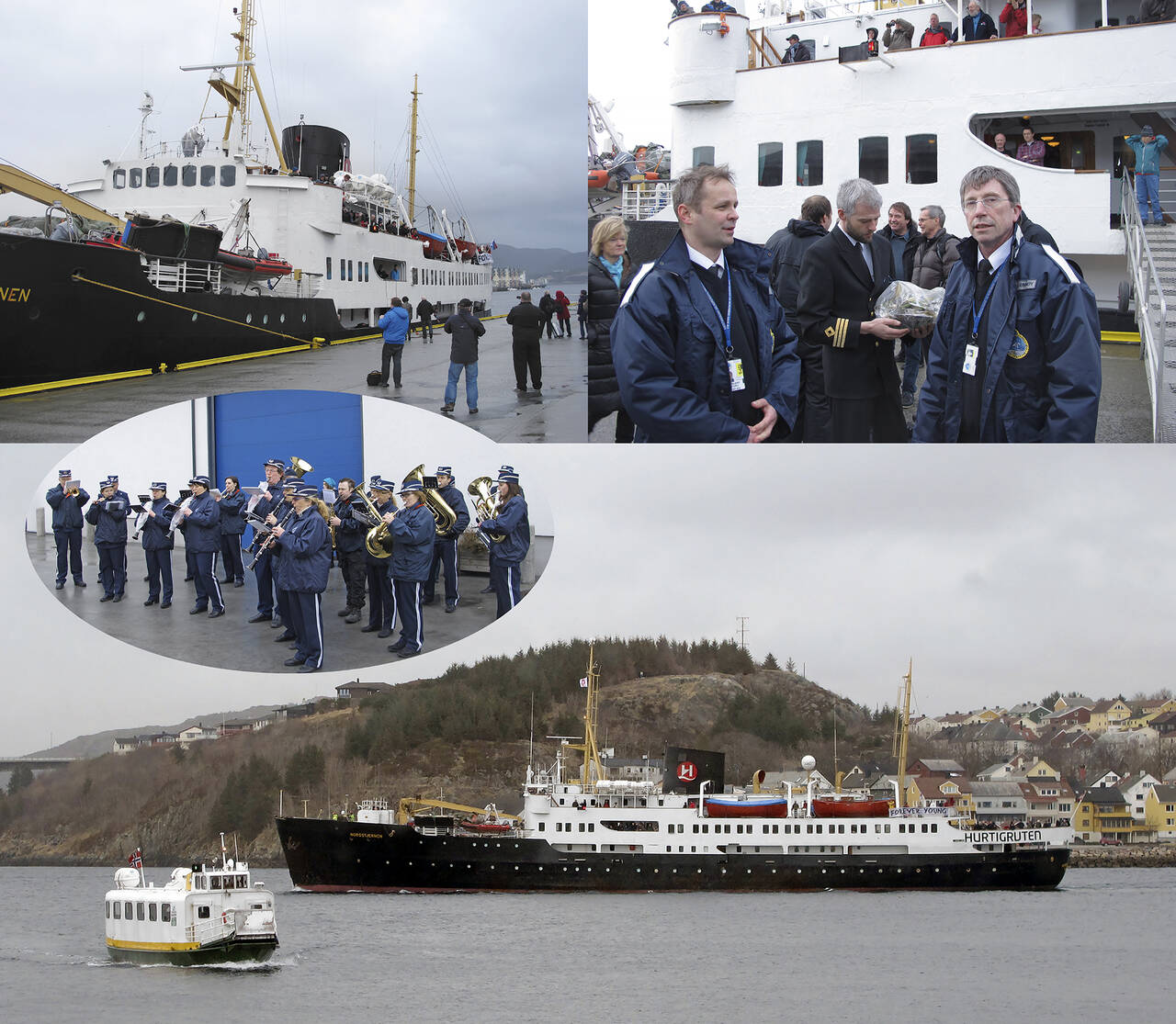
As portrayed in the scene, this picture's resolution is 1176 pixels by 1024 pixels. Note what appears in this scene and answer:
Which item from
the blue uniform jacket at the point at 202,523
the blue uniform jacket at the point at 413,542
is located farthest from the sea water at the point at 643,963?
the blue uniform jacket at the point at 202,523

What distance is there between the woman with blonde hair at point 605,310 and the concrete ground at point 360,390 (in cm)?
31

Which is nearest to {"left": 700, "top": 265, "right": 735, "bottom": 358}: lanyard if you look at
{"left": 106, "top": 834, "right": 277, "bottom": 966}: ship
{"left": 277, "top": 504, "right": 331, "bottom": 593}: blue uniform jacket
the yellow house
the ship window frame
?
the ship window frame

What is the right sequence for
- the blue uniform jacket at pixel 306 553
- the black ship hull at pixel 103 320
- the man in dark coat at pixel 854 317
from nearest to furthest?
the man in dark coat at pixel 854 317, the blue uniform jacket at pixel 306 553, the black ship hull at pixel 103 320

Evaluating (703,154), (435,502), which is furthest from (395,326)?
(703,154)

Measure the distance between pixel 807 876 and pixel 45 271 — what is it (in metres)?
11.8

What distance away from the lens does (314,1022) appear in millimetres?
11078

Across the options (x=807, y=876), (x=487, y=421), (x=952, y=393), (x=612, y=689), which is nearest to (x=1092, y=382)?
(x=952, y=393)

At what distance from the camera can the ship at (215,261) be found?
9430 millimetres

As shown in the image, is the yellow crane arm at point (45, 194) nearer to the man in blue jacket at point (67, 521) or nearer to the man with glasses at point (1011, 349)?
the man in blue jacket at point (67, 521)

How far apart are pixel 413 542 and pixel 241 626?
1.36 meters

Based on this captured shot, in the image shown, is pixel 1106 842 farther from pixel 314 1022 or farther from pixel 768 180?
pixel 768 180

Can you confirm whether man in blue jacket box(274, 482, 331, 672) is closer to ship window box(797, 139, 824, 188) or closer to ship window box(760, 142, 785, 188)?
ship window box(760, 142, 785, 188)

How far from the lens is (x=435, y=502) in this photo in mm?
9359

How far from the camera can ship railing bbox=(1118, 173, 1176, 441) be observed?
8.21m
